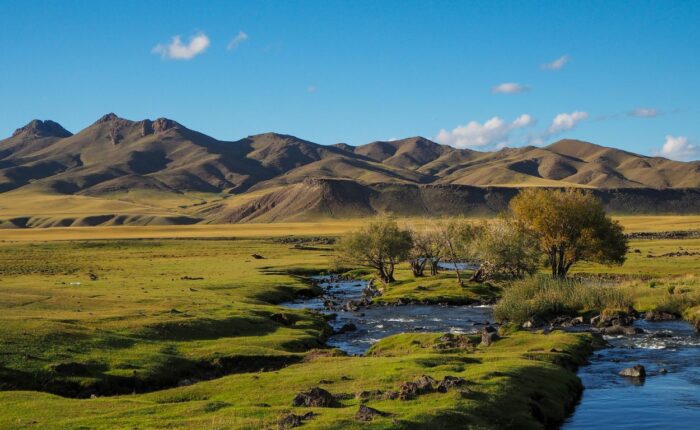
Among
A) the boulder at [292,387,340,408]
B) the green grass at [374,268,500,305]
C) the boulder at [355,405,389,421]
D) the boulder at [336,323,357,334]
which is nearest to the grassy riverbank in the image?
the boulder at [355,405,389,421]

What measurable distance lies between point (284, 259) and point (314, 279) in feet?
102

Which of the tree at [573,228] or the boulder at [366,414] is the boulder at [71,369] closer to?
the boulder at [366,414]

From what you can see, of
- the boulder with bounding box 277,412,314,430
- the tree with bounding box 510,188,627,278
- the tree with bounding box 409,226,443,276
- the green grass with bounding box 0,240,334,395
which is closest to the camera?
the boulder with bounding box 277,412,314,430

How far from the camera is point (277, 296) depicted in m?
83.5

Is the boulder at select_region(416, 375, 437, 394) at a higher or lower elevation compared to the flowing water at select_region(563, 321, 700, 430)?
higher

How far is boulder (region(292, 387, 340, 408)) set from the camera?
1169 inches

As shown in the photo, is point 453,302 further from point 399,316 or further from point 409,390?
point 409,390

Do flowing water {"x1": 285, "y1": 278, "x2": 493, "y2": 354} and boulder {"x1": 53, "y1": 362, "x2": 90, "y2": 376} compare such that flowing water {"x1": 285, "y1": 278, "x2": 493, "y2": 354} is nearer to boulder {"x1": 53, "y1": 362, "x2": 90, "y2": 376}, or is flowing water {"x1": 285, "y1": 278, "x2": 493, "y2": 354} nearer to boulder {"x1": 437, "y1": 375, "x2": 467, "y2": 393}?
boulder {"x1": 437, "y1": 375, "x2": 467, "y2": 393}

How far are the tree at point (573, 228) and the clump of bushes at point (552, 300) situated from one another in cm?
1767

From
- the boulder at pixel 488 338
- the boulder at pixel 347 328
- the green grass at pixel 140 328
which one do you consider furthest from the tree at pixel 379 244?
the boulder at pixel 488 338

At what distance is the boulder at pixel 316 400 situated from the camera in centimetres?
2970

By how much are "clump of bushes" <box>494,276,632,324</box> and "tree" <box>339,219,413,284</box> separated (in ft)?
97.1

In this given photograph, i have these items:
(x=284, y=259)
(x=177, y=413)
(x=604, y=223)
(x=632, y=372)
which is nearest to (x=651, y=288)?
(x=604, y=223)

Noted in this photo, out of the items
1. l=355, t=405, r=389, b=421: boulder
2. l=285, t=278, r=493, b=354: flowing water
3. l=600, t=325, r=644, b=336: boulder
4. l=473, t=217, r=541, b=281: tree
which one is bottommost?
l=285, t=278, r=493, b=354: flowing water
